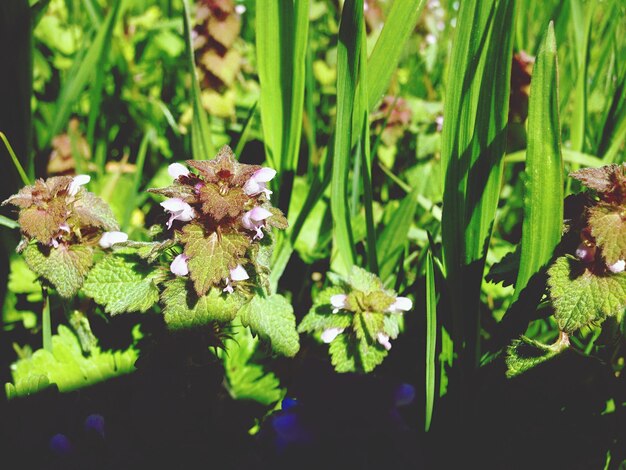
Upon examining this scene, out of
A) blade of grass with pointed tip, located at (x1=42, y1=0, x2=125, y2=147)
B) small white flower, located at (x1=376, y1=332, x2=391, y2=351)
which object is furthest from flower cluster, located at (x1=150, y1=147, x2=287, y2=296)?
blade of grass with pointed tip, located at (x1=42, y1=0, x2=125, y2=147)

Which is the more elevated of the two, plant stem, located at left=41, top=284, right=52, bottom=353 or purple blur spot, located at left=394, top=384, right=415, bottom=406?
plant stem, located at left=41, top=284, right=52, bottom=353

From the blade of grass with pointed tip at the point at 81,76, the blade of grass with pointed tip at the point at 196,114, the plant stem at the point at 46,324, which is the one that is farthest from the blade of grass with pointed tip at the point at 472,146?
the blade of grass with pointed tip at the point at 81,76

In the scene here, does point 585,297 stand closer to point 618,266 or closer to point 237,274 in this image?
point 618,266

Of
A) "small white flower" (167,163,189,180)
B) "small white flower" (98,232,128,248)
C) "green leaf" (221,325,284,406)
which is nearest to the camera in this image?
"small white flower" (167,163,189,180)

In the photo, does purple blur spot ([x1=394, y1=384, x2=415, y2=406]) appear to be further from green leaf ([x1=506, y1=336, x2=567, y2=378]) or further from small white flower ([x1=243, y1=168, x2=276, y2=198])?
small white flower ([x1=243, y1=168, x2=276, y2=198])

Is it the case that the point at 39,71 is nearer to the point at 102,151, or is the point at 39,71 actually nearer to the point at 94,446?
the point at 102,151

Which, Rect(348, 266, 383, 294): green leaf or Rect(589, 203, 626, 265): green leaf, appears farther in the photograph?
Rect(348, 266, 383, 294): green leaf

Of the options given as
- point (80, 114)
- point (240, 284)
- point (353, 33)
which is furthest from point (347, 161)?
point (80, 114)

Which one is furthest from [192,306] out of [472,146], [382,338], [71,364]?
[472,146]
